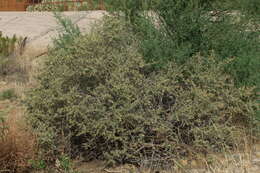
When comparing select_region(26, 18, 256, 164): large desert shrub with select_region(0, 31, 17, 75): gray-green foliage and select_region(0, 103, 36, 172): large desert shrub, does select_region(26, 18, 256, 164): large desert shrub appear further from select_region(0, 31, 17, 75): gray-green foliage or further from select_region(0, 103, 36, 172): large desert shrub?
select_region(0, 31, 17, 75): gray-green foliage

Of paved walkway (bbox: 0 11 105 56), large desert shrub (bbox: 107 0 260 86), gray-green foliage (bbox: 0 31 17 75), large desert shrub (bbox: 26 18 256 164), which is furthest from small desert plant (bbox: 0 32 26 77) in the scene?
large desert shrub (bbox: 26 18 256 164)

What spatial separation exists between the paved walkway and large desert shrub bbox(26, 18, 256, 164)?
4990 millimetres

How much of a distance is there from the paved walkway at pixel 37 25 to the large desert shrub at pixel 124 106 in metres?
4.99

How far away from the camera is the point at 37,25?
1245 cm

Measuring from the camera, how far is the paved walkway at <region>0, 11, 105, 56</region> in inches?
427

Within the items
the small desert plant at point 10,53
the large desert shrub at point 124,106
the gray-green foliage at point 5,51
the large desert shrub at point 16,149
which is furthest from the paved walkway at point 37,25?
the large desert shrub at point 16,149

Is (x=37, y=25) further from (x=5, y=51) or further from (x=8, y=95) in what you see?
(x=8, y=95)

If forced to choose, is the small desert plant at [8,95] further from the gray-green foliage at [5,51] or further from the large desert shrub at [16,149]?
the large desert shrub at [16,149]

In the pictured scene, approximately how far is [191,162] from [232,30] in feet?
6.59

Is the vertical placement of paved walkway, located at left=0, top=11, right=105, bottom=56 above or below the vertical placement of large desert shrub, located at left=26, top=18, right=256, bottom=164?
above

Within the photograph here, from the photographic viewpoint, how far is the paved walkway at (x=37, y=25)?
35.6ft

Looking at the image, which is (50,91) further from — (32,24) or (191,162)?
(32,24)

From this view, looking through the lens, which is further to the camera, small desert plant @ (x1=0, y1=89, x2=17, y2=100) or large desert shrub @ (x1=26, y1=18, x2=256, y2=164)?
small desert plant @ (x1=0, y1=89, x2=17, y2=100)

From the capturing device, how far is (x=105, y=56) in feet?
17.8
